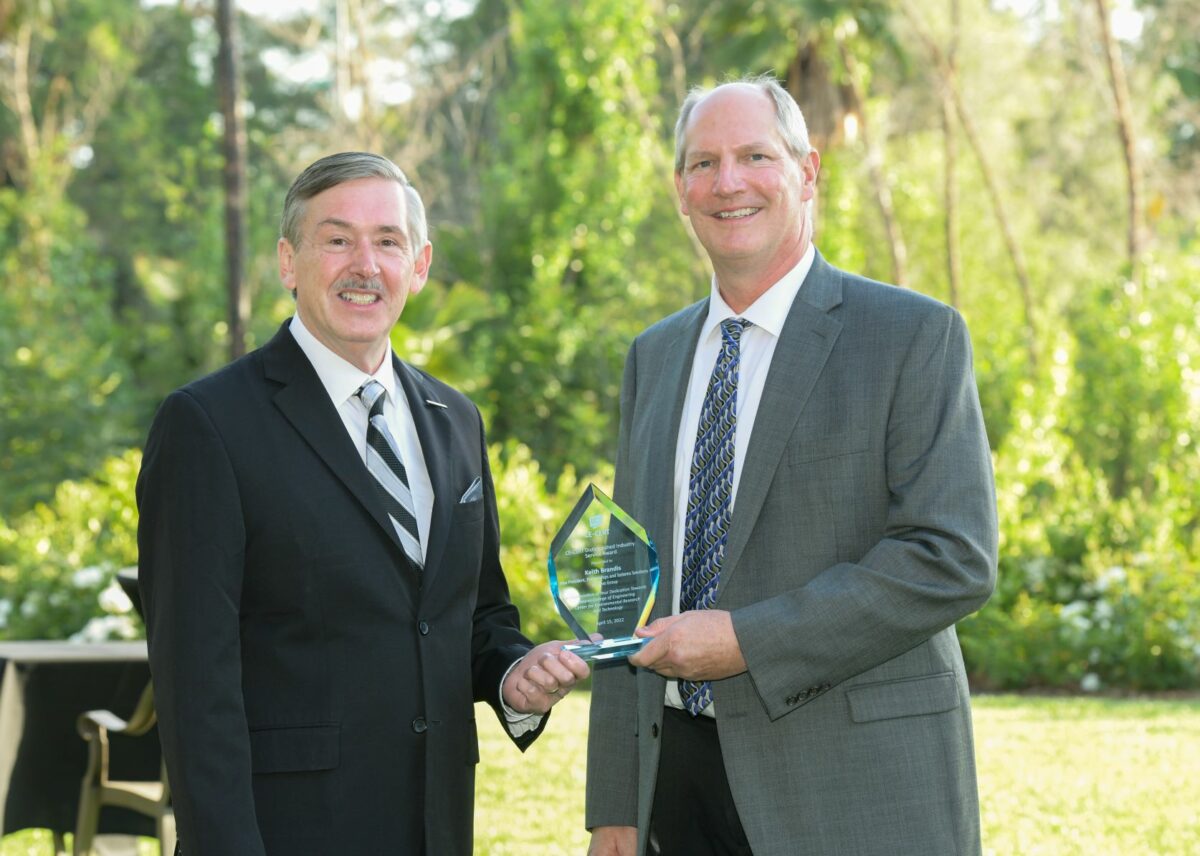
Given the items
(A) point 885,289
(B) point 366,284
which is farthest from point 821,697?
(B) point 366,284

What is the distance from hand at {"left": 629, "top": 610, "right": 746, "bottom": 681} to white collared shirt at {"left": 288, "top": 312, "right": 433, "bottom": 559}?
1.80 ft

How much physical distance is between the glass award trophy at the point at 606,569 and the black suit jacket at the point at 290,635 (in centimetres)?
25

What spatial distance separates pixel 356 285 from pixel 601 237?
19.2 m

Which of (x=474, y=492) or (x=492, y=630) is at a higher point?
(x=474, y=492)

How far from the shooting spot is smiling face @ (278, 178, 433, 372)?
2.94 metres

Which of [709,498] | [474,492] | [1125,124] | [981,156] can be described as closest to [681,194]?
[709,498]

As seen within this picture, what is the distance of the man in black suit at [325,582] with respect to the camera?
8.54 feet

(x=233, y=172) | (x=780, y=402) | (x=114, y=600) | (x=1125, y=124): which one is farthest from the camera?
(x=1125, y=124)

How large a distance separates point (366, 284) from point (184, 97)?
34324 mm

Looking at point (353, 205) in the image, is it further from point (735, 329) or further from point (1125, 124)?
point (1125, 124)

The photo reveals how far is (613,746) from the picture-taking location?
3.21 metres

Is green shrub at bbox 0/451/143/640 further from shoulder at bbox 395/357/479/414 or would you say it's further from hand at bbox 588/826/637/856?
hand at bbox 588/826/637/856

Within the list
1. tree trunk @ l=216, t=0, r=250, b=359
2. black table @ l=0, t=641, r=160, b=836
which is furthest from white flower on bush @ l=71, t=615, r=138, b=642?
black table @ l=0, t=641, r=160, b=836

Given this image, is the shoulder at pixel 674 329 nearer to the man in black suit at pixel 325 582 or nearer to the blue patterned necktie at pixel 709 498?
the blue patterned necktie at pixel 709 498
